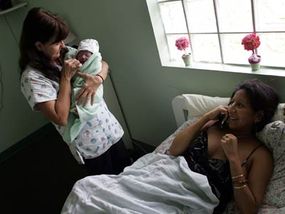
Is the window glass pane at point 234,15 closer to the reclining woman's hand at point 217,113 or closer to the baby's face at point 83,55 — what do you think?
the reclining woman's hand at point 217,113

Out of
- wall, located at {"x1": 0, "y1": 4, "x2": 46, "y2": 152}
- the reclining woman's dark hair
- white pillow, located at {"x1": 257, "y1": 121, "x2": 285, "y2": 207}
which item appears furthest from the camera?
wall, located at {"x1": 0, "y1": 4, "x2": 46, "y2": 152}

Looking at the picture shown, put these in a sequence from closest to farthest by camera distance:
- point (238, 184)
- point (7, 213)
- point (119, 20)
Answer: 1. point (238, 184)
2. point (119, 20)
3. point (7, 213)

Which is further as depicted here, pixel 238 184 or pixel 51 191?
pixel 51 191

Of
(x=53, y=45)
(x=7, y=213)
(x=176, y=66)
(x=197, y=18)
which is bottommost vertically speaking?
(x=7, y=213)

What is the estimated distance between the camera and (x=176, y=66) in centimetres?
188

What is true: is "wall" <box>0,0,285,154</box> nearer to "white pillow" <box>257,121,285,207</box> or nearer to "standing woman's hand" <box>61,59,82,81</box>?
"white pillow" <box>257,121,285,207</box>

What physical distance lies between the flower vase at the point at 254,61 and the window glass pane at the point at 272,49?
0.23 feet

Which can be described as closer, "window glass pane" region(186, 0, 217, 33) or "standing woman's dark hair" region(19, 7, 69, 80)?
"standing woman's dark hair" region(19, 7, 69, 80)

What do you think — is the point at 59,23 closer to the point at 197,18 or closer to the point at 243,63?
the point at 197,18

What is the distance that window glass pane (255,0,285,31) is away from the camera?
1.42 m

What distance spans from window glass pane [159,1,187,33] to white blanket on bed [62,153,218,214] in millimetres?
828

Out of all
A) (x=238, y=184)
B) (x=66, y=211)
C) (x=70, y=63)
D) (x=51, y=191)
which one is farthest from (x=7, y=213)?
(x=238, y=184)

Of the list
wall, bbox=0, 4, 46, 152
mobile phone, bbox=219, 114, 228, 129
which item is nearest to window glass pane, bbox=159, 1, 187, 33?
mobile phone, bbox=219, 114, 228, 129

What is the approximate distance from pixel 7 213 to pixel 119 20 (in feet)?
5.53
